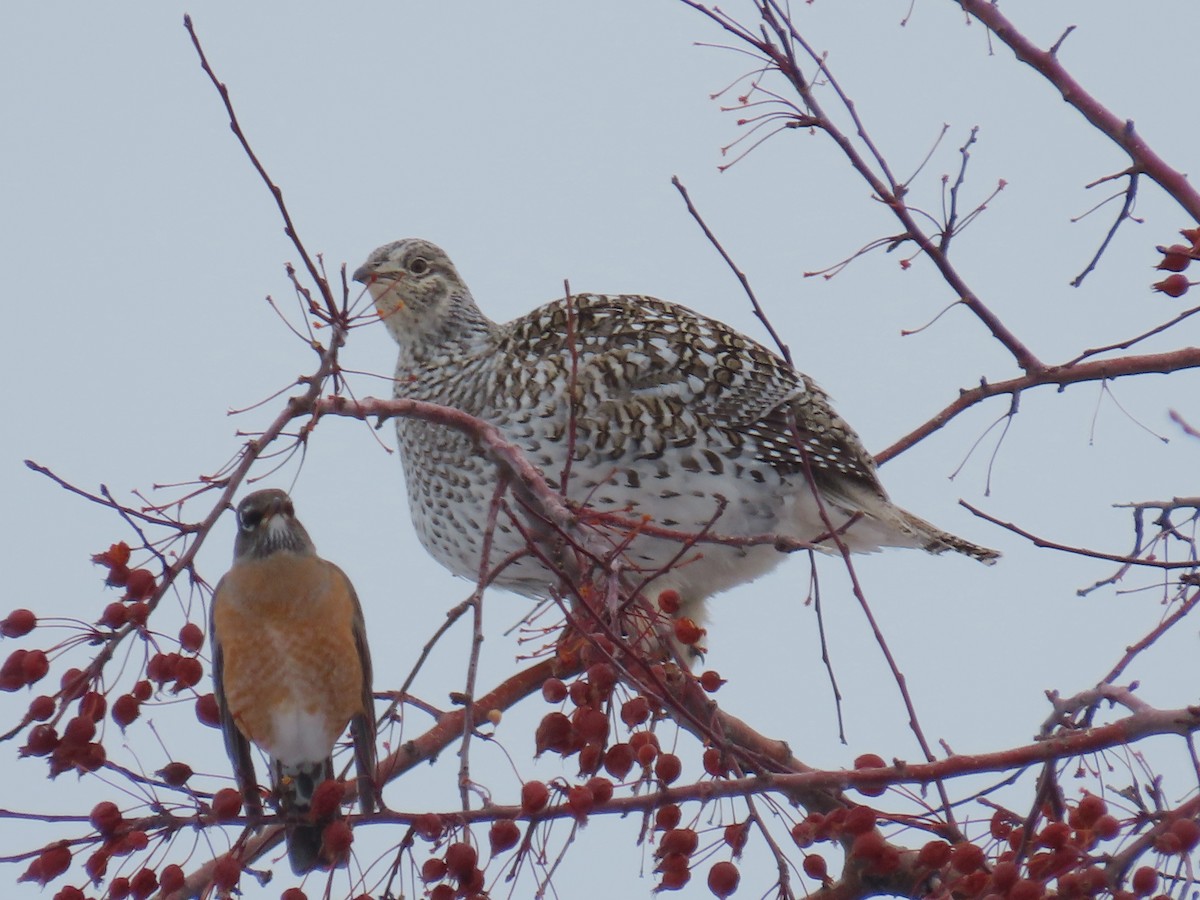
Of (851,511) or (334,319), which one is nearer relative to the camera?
(334,319)

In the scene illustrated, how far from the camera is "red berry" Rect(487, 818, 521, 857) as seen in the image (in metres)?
2.79

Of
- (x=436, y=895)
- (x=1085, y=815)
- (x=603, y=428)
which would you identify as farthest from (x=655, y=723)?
(x=603, y=428)

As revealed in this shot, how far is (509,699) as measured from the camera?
4.59 m

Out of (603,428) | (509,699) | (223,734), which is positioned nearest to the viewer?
(223,734)

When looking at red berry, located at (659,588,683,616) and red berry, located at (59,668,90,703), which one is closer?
red berry, located at (59,668,90,703)

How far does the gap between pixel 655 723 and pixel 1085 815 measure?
0.81 meters

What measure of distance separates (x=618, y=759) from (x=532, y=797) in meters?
0.25

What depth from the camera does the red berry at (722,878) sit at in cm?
288

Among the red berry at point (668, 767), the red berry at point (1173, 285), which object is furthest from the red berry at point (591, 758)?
the red berry at point (1173, 285)

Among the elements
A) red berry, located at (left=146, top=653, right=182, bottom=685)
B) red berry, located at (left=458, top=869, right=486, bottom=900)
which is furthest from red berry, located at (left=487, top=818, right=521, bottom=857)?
red berry, located at (left=146, top=653, right=182, bottom=685)

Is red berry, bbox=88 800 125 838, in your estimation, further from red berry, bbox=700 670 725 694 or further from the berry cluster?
the berry cluster

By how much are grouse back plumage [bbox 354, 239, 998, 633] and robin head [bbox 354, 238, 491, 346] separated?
1.76ft

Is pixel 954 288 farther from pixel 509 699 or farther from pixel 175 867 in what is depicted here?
pixel 175 867

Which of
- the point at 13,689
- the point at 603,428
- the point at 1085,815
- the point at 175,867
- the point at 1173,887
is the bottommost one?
the point at 1173,887
